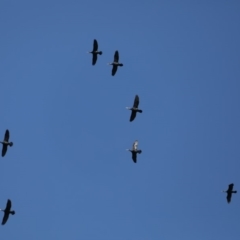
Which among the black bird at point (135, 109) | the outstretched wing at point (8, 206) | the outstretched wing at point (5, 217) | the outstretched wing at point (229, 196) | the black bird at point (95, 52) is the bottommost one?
the outstretched wing at point (5, 217)

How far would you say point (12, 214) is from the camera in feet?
513

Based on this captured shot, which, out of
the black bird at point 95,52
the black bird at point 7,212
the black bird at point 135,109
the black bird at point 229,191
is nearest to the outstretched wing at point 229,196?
the black bird at point 229,191

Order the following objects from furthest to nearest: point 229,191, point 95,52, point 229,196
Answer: point 95,52
point 229,196
point 229,191

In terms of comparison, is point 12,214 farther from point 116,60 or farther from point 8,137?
point 116,60

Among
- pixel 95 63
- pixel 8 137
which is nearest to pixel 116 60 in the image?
pixel 95 63

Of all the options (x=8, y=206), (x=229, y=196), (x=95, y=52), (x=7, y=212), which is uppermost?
(x=95, y=52)

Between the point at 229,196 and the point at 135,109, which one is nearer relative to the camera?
the point at 229,196

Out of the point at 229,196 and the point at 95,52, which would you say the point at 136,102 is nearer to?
the point at 95,52

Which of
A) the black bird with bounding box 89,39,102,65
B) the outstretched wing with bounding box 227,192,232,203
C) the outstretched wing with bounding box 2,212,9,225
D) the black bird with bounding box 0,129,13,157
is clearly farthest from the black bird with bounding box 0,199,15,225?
the outstretched wing with bounding box 227,192,232,203

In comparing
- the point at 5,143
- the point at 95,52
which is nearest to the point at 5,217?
the point at 5,143

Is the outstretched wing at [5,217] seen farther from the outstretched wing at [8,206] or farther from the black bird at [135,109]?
the black bird at [135,109]

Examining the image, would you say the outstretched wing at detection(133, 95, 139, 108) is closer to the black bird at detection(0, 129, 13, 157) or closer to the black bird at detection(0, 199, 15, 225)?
the black bird at detection(0, 129, 13, 157)

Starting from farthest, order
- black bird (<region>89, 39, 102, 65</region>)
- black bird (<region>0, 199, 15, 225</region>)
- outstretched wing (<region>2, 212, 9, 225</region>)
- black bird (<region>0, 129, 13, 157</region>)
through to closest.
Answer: black bird (<region>89, 39, 102, 65</region>)
black bird (<region>0, 129, 13, 157</region>)
black bird (<region>0, 199, 15, 225</region>)
outstretched wing (<region>2, 212, 9, 225</region>)

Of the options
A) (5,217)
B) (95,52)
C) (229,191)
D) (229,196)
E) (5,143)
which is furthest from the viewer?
(95,52)
